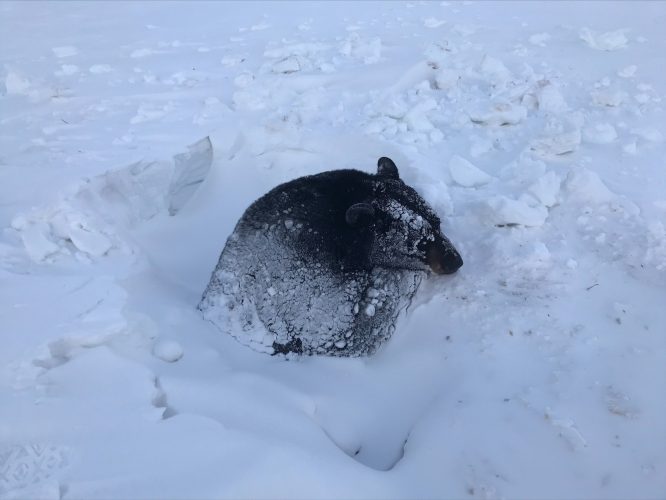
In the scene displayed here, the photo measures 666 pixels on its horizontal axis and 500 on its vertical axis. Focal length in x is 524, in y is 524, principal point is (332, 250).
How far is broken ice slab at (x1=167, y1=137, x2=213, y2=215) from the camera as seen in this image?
4.90m

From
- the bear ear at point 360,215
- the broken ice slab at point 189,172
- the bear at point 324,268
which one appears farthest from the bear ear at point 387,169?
the broken ice slab at point 189,172

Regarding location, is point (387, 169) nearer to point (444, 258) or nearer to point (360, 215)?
point (360, 215)

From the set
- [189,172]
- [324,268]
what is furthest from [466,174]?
[189,172]

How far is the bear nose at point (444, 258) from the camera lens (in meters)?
3.52

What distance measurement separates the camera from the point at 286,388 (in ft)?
9.77

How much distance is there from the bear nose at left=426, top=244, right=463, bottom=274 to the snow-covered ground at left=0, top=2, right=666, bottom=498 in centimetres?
13

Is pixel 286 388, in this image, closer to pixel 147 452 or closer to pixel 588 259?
pixel 147 452

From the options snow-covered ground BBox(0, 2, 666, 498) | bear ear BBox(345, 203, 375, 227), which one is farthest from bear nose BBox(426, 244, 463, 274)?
bear ear BBox(345, 203, 375, 227)

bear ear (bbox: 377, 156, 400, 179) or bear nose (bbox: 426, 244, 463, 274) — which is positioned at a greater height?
bear ear (bbox: 377, 156, 400, 179)

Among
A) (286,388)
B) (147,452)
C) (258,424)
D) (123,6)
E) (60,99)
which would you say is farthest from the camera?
(123,6)

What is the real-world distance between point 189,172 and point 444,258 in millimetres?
2743

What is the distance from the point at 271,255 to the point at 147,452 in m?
1.65

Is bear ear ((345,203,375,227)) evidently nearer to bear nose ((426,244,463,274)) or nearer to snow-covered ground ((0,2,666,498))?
bear nose ((426,244,463,274))

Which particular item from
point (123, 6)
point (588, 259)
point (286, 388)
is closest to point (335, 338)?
point (286, 388)
